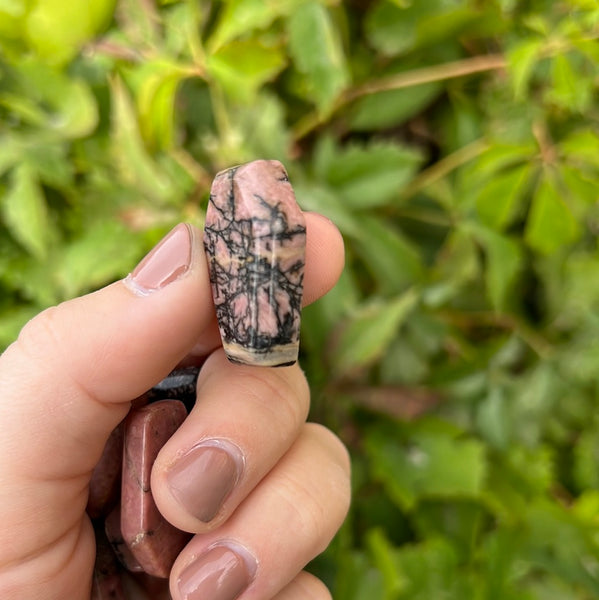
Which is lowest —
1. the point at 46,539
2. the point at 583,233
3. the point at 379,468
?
the point at 379,468

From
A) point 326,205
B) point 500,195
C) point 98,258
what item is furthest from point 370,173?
point 98,258

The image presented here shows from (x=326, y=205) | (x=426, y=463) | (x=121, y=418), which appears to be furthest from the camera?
(x=426, y=463)

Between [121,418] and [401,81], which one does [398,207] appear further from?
[121,418]

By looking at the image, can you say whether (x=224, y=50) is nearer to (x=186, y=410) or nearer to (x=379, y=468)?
(x=186, y=410)

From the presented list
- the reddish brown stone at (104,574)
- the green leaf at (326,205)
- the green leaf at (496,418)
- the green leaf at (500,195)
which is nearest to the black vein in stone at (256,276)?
the reddish brown stone at (104,574)

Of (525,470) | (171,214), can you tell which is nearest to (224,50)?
(171,214)

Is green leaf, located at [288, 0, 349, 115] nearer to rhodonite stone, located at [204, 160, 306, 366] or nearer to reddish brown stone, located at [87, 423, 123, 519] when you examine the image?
rhodonite stone, located at [204, 160, 306, 366]

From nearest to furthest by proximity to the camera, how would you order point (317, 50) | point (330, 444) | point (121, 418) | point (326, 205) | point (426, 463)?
1. point (121, 418)
2. point (330, 444)
3. point (317, 50)
4. point (326, 205)
5. point (426, 463)
